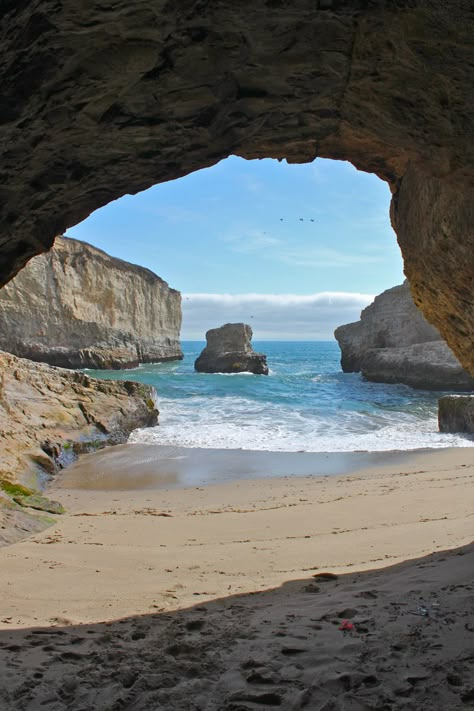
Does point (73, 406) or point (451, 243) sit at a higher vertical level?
point (451, 243)

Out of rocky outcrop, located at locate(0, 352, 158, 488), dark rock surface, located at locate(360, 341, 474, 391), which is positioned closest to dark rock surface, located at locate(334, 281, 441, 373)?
dark rock surface, located at locate(360, 341, 474, 391)

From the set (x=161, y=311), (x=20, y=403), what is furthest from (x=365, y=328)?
(x=20, y=403)

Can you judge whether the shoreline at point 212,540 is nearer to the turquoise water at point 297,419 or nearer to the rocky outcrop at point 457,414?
the turquoise water at point 297,419

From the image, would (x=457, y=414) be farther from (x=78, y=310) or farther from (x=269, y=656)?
(x=78, y=310)

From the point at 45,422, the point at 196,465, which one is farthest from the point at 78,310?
the point at 196,465

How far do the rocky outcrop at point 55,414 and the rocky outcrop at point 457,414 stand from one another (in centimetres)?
847

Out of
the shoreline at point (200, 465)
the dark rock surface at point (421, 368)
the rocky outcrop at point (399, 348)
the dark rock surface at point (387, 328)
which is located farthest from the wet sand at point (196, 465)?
the dark rock surface at point (387, 328)

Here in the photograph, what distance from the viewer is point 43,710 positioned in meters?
2.71

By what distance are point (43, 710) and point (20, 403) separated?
949 centimetres

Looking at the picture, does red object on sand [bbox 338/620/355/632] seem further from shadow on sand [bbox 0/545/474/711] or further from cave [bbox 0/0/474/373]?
cave [bbox 0/0/474/373]

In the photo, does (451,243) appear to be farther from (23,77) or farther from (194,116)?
(23,77)

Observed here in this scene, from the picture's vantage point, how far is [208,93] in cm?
373

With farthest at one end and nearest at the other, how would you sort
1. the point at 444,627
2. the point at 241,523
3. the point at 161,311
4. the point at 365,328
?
the point at 161,311 < the point at 365,328 < the point at 241,523 < the point at 444,627

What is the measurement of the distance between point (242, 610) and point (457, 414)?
1239cm
